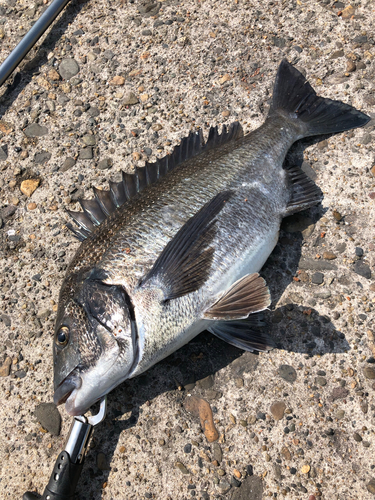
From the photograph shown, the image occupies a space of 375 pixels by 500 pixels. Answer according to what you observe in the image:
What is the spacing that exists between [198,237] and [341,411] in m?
1.29

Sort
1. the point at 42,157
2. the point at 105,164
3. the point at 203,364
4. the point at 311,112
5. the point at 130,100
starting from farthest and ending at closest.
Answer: the point at 130,100 < the point at 42,157 < the point at 105,164 < the point at 311,112 < the point at 203,364

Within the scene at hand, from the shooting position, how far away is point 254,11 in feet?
11.2

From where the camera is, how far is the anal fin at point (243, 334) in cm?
227

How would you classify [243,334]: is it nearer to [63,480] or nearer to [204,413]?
[204,413]

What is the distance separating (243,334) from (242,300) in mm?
271

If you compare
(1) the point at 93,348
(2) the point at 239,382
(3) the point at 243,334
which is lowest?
(2) the point at 239,382

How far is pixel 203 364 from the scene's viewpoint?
96.0 inches

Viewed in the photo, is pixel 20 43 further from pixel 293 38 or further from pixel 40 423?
pixel 40 423

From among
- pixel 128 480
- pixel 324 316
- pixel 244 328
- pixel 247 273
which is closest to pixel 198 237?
pixel 247 273

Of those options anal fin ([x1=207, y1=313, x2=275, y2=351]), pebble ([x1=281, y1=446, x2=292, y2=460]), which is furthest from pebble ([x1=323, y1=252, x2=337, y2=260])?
pebble ([x1=281, y1=446, x2=292, y2=460])

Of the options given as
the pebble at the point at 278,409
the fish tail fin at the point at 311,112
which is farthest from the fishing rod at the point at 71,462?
the fish tail fin at the point at 311,112

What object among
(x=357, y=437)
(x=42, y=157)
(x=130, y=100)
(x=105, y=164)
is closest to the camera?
(x=357, y=437)

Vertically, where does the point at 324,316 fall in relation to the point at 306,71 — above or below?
below

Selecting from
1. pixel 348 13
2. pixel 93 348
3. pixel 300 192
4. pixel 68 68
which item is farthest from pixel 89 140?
pixel 348 13
